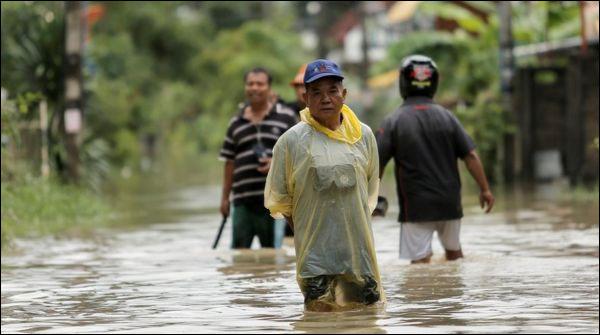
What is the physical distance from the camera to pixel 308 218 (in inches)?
386

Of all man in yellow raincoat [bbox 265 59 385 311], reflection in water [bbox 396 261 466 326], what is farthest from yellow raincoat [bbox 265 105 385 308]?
reflection in water [bbox 396 261 466 326]

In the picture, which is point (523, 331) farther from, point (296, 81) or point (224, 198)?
point (296, 81)

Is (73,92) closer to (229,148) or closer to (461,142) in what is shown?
(229,148)

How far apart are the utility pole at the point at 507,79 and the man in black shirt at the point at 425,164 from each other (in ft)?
53.4

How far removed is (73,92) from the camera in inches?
990

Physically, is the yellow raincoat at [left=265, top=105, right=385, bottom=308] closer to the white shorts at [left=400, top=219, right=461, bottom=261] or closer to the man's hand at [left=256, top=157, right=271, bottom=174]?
the white shorts at [left=400, top=219, right=461, bottom=261]

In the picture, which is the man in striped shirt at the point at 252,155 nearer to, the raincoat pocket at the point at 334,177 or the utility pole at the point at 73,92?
the raincoat pocket at the point at 334,177

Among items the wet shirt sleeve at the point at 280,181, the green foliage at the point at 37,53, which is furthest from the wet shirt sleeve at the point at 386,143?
the green foliage at the point at 37,53

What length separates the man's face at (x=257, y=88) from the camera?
14.8 m

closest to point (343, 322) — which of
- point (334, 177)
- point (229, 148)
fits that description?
point (334, 177)

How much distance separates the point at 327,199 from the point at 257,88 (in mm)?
5185

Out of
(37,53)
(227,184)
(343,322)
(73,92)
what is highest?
(37,53)

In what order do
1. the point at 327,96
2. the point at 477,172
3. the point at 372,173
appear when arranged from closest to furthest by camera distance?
1. the point at 327,96
2. the point at 372,173
3. the point at 477,172

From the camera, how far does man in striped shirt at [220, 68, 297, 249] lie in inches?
586
